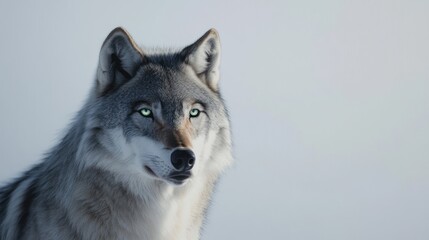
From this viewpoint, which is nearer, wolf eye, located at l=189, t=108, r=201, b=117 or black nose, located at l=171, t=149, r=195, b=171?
black nose, located at l=171, t=149, r=195, b=171

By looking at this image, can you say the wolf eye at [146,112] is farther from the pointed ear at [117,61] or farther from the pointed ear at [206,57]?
the pointed ear at [206,57]

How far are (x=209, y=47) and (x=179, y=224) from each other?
1558 mm

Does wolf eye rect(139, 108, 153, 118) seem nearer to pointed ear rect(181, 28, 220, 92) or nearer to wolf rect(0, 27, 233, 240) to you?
wolf rect(0, 27, 233, 240)

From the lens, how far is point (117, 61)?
546 centimetres

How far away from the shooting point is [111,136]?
5.11m

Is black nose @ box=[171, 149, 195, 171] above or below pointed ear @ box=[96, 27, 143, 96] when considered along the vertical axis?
below

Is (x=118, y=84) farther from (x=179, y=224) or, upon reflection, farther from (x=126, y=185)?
(x=179, y=224)

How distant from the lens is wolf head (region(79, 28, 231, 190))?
495cm

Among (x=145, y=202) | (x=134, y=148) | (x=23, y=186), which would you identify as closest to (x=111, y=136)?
(x=134, y=148)

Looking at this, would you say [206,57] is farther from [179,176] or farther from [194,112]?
[179,176]

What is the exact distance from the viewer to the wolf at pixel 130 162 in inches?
197

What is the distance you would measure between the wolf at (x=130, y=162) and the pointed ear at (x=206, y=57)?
0.77 feet

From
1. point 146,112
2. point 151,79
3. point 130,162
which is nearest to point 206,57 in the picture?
point 151,79

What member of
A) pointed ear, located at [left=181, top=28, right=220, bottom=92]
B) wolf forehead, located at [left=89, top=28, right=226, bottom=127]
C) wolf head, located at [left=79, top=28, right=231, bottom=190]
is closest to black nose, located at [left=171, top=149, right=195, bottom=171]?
wolf head, located at [left=79, top=28, right=231, bottom=190]
